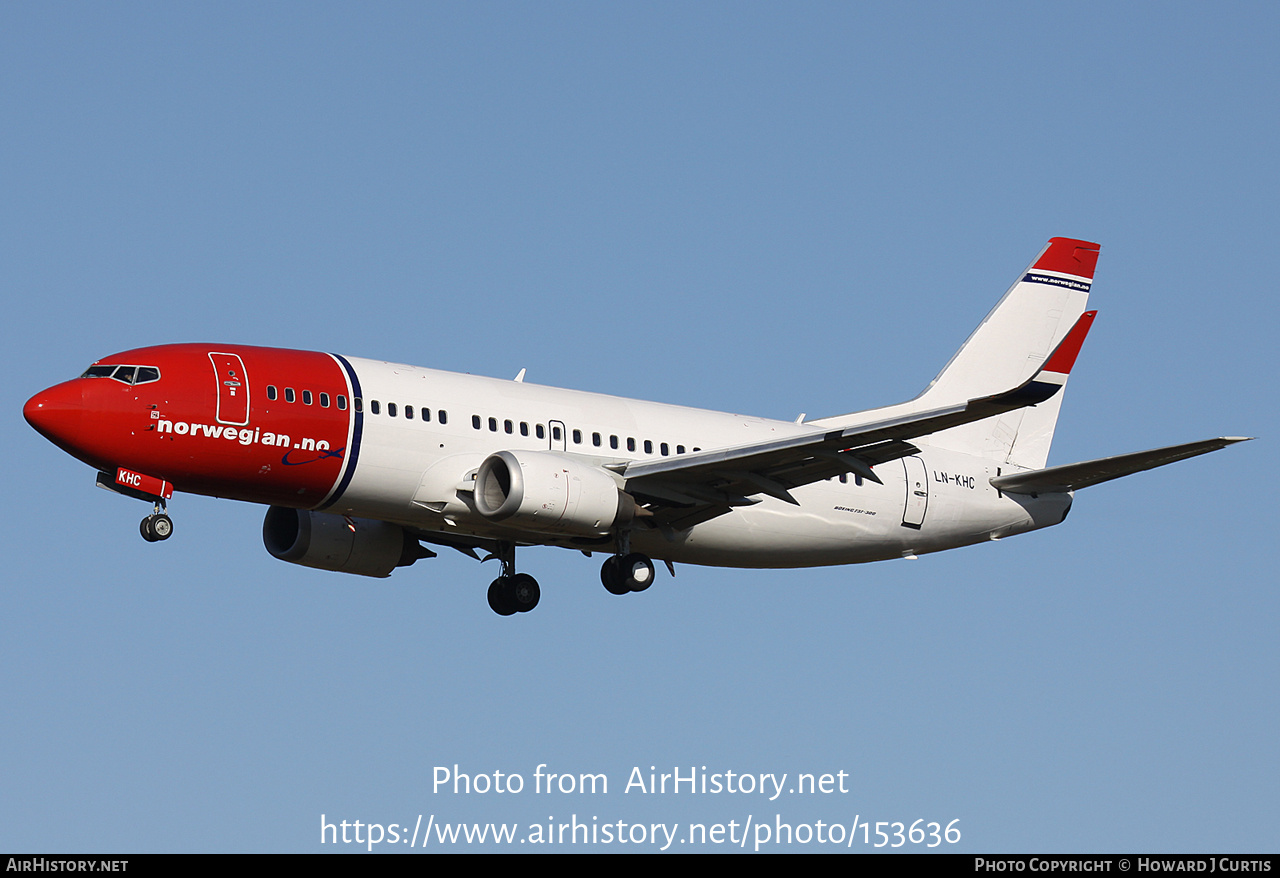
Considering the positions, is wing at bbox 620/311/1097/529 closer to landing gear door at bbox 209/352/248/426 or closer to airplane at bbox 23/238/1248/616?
airplane at bbox 23/238/1248/616

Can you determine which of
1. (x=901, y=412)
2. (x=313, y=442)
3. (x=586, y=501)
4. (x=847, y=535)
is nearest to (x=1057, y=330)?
(x=901, y=412)

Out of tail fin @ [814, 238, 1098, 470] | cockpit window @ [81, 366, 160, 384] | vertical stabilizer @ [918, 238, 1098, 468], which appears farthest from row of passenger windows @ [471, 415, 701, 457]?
vertical stabilizer @ [918, 238, 1098, 468]

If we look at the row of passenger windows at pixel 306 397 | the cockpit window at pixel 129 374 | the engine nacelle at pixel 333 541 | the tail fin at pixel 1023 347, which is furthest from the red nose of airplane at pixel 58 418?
the tail fin at pixel 1023 347

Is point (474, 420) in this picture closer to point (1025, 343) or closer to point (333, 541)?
point (333, 541)

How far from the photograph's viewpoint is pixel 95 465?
35.2 m

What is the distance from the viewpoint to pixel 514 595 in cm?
4231

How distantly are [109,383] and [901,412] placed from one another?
67.2 ft

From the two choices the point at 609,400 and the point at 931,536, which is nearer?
the point at 609,400

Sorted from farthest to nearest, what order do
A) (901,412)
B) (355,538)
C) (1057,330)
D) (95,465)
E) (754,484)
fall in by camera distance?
1. (1057,330)
2. (901,412)
3. (355,538)
4. (754,484)
5. (95,465)

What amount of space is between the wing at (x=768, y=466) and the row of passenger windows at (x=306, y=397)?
252 inches

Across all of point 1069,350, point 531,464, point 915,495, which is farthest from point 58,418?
point 1069,350

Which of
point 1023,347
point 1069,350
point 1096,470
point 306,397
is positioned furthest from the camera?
point 1023,347

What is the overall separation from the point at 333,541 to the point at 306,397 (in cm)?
634

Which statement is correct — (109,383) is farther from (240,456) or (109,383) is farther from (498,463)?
(498,463)
